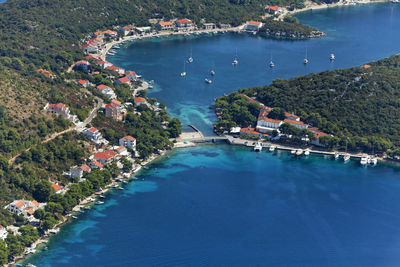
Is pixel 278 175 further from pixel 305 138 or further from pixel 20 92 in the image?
pixel 20 92

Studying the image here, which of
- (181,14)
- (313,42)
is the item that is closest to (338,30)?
(313,42)

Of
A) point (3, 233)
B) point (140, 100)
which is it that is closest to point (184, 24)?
point (140, 100)

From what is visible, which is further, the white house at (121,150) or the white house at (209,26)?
the white house at (209,26)

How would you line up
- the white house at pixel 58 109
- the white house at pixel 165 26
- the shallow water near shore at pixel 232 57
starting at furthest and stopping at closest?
the white house at pixel 165 26
the shallow water near shore at pixel 232 57
the white house at pixel 58 109

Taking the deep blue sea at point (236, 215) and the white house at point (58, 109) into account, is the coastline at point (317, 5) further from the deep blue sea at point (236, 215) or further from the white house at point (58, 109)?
the white house at point (58, 109)

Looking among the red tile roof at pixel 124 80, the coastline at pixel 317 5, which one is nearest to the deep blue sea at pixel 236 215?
the red tile roof at pixel 124 80

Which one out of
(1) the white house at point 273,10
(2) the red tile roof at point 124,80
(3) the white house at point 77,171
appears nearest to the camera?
(3) the white house at point 77,171

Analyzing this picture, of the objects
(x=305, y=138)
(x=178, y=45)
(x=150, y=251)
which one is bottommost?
(x=150, y=251)
